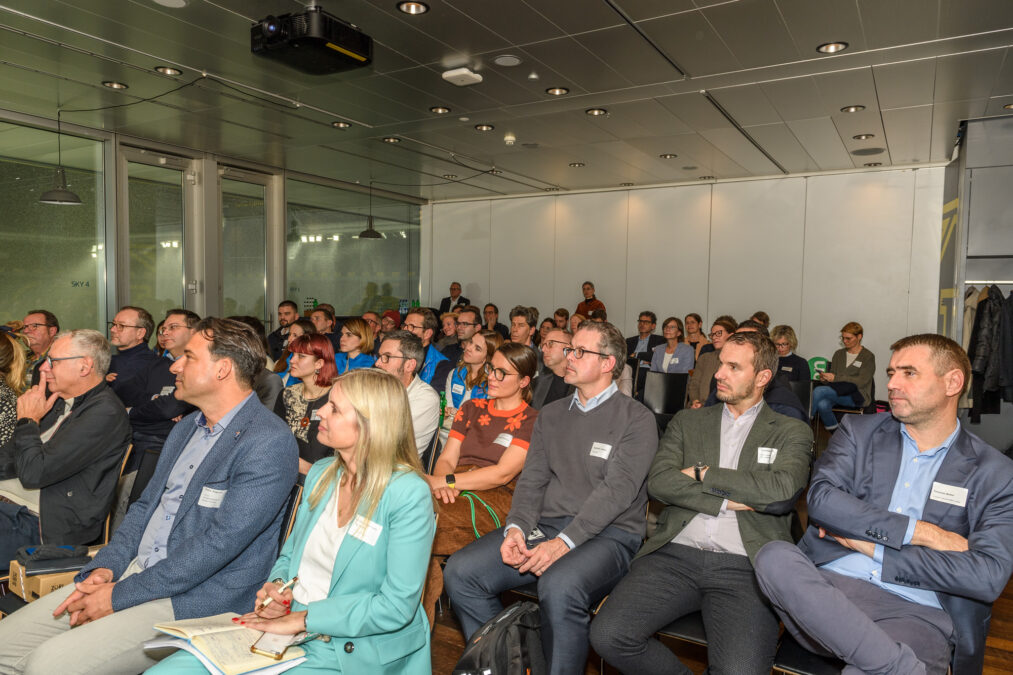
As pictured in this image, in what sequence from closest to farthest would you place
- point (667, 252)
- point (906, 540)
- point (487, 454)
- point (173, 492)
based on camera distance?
1. point (906, 540)
2. point (173, 492)
3. point (487, 454)
4. point (667, 252)

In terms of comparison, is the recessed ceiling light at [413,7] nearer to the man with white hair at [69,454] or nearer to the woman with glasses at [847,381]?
the man with white hair at [69,454]

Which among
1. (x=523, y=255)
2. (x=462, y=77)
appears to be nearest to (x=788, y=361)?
(x=462, y=77)

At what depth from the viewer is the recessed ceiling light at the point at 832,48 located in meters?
4.93

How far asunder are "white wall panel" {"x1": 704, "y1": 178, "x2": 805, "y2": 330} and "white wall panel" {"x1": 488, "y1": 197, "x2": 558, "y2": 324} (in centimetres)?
298

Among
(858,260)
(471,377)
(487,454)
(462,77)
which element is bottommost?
(487,454)

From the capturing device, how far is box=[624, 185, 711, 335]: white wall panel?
36.7 ft

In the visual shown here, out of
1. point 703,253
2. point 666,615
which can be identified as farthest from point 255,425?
point 703,253

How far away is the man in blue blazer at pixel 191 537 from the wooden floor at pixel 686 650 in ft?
3.60

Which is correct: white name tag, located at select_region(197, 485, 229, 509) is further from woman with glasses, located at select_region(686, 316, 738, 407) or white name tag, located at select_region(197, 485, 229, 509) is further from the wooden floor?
woman with glasses, located at select_region(686, 316, 738, 407)

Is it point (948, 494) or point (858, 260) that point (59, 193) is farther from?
point (858, 260)

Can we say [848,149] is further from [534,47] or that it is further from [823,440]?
[534,47]

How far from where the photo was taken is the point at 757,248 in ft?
35.2

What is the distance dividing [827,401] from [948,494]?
18.7 ft

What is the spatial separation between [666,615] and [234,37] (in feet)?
16.0
